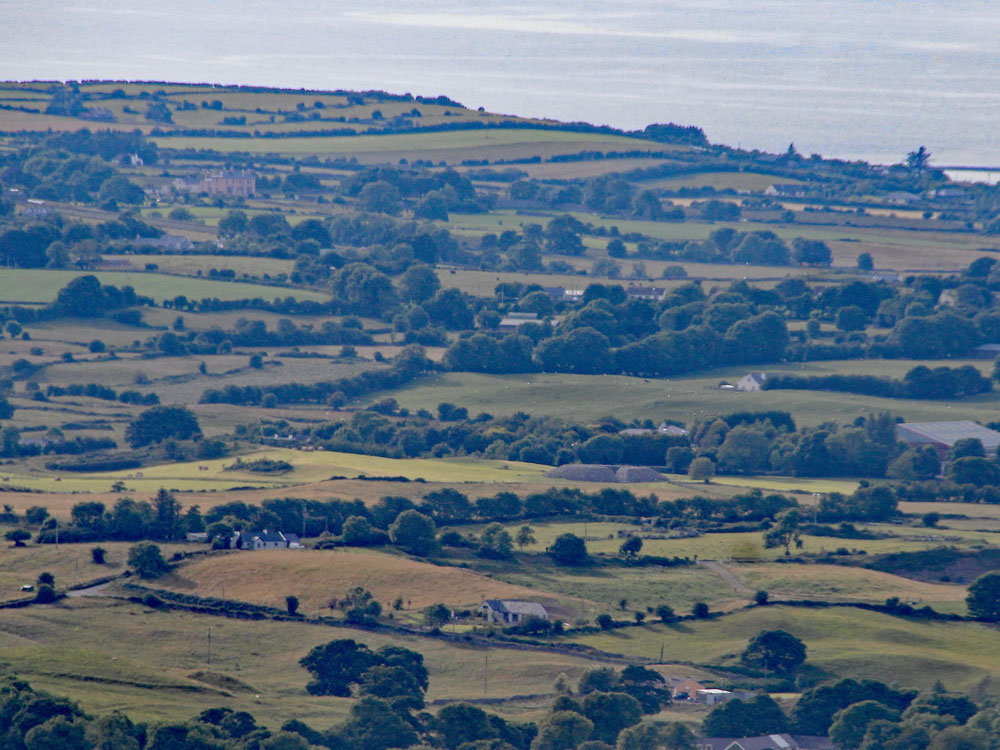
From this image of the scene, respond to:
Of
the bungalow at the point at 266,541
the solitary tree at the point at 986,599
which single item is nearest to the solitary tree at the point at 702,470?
the solitary tree at the point at 986,599

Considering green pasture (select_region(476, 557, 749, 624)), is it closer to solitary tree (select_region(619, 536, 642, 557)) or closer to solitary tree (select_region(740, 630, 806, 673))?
solitary tree (select_region(619, 536, 642, 557))

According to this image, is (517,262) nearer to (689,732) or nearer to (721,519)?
(721,519)

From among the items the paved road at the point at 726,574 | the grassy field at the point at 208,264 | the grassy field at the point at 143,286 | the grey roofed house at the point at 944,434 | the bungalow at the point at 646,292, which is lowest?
the paved road at the point at 726,574

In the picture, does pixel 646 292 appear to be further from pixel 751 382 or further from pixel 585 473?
pixel 585 473

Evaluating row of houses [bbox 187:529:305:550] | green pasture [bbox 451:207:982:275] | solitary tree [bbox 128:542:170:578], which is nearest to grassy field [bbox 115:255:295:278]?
green pasture [bbox 451:207:982:275]

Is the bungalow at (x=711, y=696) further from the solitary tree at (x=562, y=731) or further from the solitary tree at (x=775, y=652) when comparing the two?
the solitary tree at (x=562, y=731)
